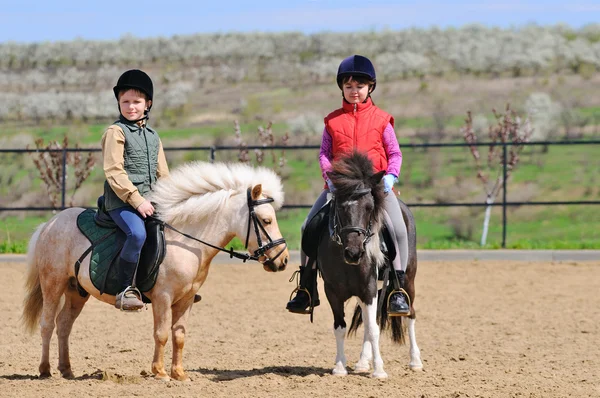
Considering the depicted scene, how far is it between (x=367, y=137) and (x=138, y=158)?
5.60 feet

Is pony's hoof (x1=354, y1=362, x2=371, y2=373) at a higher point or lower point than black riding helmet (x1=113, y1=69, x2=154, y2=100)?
lower

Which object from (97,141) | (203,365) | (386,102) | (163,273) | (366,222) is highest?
(386,102)

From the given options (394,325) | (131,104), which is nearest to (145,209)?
(131,104)

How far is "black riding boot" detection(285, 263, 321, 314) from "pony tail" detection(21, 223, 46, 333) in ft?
6.30

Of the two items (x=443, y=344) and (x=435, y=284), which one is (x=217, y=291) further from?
(x=443, y=344)

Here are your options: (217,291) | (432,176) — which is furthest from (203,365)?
(432,176)

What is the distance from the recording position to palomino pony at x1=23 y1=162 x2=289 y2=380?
610 cm

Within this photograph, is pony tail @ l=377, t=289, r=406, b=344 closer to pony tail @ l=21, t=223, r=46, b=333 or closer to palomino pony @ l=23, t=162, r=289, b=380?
palomino pony @ l=23, t=162, r=289, b=380

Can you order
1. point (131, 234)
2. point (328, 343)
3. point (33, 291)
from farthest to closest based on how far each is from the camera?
point (328, 343) < point (33, 291) < point (131, 234)

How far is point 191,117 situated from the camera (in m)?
38.0

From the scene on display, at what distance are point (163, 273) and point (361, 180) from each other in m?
1.52

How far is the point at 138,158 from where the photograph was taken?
6.19m

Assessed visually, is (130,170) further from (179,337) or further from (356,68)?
(356,68)

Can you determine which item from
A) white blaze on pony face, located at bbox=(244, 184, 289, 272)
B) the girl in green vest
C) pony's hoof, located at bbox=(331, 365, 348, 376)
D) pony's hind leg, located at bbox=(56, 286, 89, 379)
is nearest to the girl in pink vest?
pony's hoof, located at bbox=(331, 365, 348, 376)
